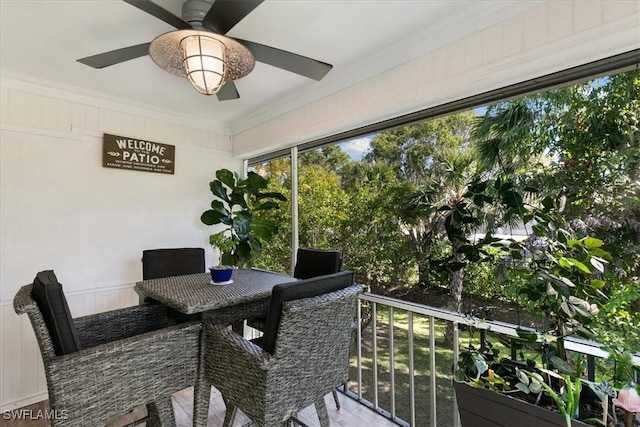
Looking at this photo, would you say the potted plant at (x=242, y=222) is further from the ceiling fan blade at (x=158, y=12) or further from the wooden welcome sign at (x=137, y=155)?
the ceiling fan blade at (x=158, y=12)

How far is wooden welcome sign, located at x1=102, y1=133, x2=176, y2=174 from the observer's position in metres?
2.80

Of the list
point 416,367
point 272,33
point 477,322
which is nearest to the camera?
point 477,322

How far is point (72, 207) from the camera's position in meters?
2.61

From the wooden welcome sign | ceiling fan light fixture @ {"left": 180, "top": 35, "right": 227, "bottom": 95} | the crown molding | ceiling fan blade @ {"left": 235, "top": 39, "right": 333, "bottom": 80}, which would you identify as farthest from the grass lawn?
the crown molding

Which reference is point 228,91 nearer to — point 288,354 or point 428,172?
point 428,172

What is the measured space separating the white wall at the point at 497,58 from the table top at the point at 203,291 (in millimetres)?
1372

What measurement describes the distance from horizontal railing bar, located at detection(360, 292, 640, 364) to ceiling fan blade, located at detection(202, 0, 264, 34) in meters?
1.80

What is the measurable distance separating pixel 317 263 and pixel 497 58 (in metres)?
1.75

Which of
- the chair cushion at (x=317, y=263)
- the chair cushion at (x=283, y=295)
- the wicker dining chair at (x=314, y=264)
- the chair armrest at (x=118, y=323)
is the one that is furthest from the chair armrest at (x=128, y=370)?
the chair cushion at (x=317, y=263)

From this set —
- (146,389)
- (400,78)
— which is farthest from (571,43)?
(146,389)

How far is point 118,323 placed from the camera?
1.74 meters

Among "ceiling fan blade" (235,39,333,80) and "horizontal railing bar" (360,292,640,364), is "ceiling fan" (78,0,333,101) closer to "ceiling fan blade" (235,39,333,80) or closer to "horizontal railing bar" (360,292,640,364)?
"ceiling fan blade" (235,39,333,80)

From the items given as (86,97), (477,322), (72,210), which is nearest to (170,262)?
(72,210)

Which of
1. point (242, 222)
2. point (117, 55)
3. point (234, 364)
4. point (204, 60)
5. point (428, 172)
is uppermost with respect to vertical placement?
point (117, 55)
